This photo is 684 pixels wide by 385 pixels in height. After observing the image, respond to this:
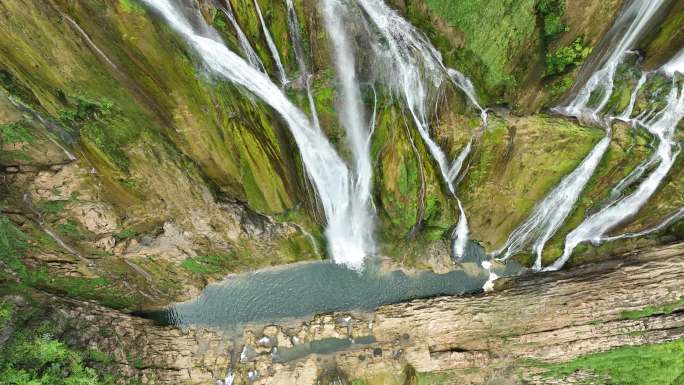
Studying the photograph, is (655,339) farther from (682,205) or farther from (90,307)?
(90,307)

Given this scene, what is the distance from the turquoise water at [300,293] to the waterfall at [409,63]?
6.09 meters

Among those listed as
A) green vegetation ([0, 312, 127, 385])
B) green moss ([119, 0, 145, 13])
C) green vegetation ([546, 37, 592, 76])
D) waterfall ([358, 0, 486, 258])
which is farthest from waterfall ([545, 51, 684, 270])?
green vegetation ([0, 312, 127, 385])

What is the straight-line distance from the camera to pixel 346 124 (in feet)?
41.5

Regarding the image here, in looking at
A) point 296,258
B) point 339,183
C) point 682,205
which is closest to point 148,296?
point 296,258

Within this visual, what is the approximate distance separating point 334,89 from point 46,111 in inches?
320

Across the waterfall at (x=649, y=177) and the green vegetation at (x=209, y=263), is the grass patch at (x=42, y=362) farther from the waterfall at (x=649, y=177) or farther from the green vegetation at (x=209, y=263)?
the waterfall at (x=649, y=177)

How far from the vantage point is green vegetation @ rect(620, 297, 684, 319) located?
40.1 ft

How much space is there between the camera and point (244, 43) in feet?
35.0

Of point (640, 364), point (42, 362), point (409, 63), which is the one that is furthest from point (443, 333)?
point (42, 362)

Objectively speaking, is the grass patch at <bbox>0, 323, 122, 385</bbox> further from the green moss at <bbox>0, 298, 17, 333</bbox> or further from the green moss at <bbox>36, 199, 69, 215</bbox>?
the green moss at <bbox>36, 199, 69, 215</bbox>

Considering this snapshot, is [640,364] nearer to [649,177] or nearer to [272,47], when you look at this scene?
[649,177]

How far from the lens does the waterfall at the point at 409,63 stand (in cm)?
1144

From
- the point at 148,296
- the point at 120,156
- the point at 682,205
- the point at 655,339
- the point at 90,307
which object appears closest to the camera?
the point at 120,156

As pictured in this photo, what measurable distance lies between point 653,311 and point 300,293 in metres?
12.6
